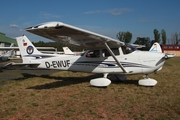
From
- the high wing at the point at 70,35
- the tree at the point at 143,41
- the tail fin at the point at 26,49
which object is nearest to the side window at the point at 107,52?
the high wing at the point at 70,35

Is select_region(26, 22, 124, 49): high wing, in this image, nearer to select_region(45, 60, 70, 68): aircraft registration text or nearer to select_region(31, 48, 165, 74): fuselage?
select_region(31, 48, 165, 74): fuselage

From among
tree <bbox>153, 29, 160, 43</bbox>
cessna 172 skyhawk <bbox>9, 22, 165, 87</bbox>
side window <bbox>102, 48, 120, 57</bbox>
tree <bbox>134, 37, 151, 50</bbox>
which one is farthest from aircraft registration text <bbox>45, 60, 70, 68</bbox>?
tree <bbox>134, 37, 151, 50</bbox>

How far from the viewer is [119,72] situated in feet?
25.2

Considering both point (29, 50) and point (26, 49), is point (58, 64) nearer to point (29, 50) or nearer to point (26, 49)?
point (29, 50)

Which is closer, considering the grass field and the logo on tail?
the grass field

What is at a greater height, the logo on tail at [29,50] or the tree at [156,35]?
the tree at [156,35]

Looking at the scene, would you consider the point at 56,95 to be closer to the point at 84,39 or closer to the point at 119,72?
the point at 84,39

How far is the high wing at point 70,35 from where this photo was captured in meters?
5.24

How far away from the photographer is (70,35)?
630cm

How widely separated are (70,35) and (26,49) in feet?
15.0

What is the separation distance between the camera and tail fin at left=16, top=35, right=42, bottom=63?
9836 millimetres

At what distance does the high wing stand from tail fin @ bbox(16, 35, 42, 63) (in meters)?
3.40

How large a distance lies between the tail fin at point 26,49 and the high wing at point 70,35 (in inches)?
134

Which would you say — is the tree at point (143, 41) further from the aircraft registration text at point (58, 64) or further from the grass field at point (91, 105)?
the grass field at point (91, 105)
